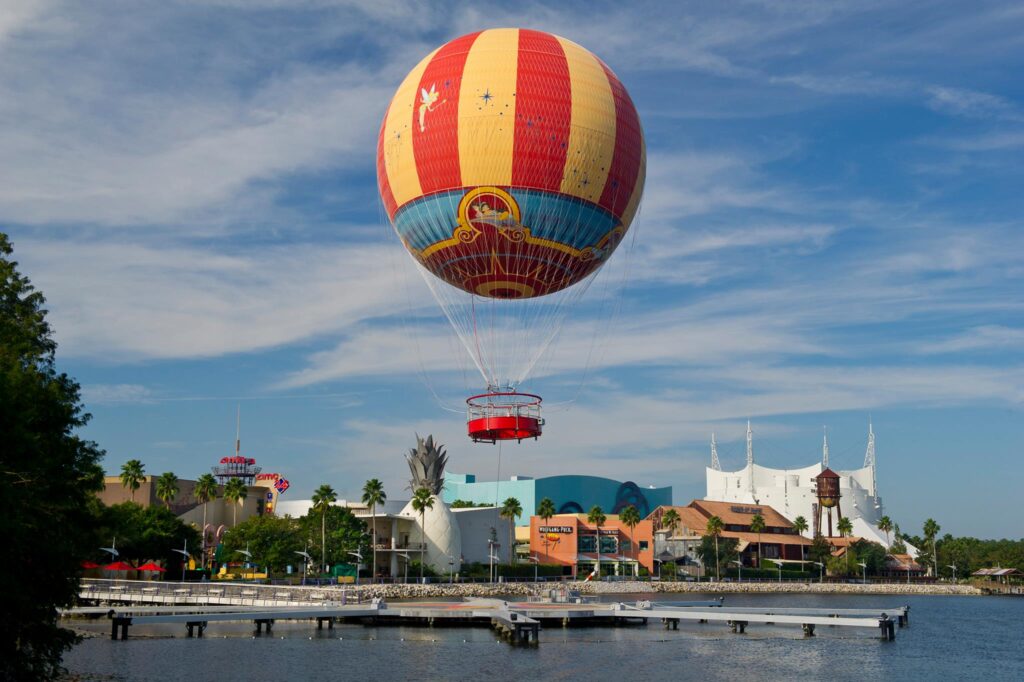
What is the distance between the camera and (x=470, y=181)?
42469 millimetres

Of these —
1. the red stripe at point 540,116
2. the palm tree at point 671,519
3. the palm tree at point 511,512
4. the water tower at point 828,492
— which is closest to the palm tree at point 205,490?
the palm tree at point 511,512

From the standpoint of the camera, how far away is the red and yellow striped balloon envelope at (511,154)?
137ft

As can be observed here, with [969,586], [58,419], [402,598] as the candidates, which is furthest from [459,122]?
[969,586]

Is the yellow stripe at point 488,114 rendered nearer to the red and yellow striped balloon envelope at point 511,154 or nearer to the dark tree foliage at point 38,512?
the red and yellow striped balloon envelope at point 511,154

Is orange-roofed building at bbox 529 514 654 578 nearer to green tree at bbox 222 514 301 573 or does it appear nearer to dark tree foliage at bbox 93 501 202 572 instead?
green tree at bbox 222 514 301 573

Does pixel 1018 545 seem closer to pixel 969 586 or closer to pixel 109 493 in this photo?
pixel 969 586

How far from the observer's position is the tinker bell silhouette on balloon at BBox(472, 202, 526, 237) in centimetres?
4278

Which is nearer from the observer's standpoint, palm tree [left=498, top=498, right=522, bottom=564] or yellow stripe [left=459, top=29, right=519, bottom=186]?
yellow stripe [left=459, top=29, right=519, bottom=186]

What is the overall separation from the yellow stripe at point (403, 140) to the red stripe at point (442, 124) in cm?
32

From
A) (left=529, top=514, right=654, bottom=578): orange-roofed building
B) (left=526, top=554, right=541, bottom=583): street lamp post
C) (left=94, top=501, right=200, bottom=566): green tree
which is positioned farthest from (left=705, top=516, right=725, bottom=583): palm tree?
(left=94, top=501, right=200, bottom=566): green tree

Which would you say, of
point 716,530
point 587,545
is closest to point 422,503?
point 587,545

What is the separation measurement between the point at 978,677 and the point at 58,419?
45.7 meters

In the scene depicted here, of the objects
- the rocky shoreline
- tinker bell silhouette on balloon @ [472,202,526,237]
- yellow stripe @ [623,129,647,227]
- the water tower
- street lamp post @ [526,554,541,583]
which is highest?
yellow stripe @ [623,129,647,227]

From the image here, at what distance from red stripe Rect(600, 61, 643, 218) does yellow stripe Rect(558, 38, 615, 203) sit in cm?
38
